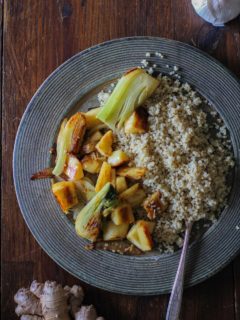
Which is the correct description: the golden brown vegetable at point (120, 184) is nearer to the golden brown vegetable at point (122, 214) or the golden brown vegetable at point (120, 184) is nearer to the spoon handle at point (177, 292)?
the golden brown vegetable at point (122, 214)

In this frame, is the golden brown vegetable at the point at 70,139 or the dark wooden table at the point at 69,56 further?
the dark wooden table at the point at 69,56

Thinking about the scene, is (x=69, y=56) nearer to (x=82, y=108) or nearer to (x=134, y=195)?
(x=82, y=108)

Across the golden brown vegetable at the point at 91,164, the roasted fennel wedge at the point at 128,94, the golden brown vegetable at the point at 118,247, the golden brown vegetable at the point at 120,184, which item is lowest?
the golden brown vegetable at the point at 118,247

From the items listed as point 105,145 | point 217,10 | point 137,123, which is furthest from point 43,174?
point 217,10

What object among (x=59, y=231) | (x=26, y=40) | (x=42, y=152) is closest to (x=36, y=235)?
(x=59, y=231)

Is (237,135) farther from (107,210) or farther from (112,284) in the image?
(112,284)

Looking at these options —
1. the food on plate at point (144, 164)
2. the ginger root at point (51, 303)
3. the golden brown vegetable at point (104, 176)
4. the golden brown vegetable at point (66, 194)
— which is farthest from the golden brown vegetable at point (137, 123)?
the ginger root at point (51, 303)
